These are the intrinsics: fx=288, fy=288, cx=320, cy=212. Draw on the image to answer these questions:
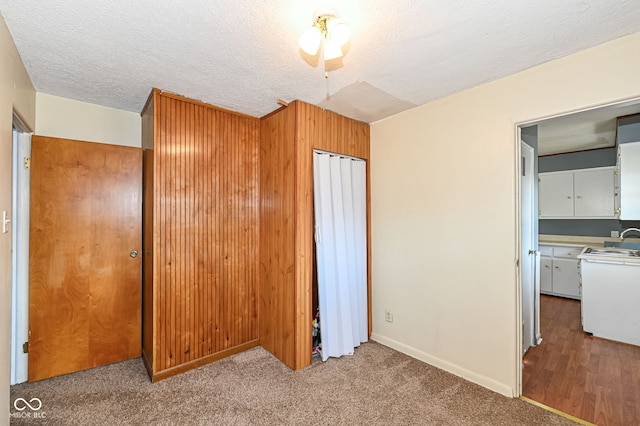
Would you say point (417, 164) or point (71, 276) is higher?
point (417, 164)

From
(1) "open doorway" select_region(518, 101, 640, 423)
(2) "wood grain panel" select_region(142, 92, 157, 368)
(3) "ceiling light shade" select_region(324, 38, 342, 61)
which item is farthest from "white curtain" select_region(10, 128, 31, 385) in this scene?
(1) "open doorway" select_region(518, 101, 640, 423)

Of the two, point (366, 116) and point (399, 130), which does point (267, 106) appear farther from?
point (399, 130)

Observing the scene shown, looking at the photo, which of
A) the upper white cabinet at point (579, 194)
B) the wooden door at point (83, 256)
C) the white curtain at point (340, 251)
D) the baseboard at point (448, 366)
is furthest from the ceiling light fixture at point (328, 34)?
the upper white cabinet at point (579, 194)

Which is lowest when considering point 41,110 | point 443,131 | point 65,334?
point 65,334

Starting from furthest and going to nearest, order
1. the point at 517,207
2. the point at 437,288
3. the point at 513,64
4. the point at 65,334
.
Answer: the point at 437,288
the point at 65,334
the point at 517,207
the point at 513,64

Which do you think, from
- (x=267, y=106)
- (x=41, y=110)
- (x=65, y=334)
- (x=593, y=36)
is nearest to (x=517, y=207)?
(x=593, y=36)

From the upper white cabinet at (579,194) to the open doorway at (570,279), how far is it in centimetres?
6

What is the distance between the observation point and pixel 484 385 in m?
2.26

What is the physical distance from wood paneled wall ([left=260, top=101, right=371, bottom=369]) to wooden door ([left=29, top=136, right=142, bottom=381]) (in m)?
1.20

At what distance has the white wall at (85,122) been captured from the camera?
2.47 m

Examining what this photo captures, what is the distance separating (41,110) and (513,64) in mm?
3750

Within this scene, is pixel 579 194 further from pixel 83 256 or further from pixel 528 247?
pixel 83 256

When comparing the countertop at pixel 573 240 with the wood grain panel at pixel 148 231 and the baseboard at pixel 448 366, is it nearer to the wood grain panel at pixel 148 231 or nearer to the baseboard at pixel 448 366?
the baseboard at pixel 448 366

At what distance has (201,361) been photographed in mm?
2582
